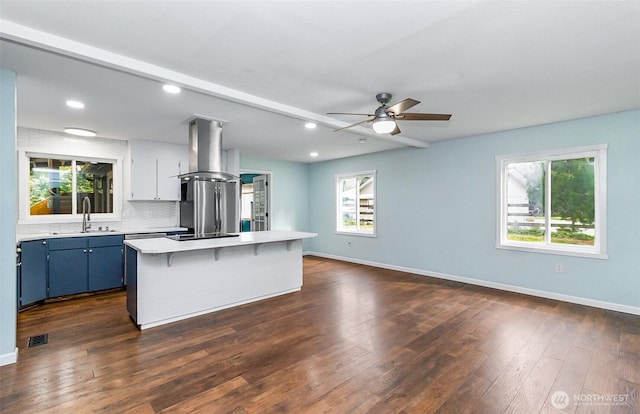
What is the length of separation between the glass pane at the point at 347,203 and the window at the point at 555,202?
3156 millimetres

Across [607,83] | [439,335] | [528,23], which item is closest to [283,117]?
[528,23]

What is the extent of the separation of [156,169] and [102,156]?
2.70ft

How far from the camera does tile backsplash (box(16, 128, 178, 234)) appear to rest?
4.44 metres

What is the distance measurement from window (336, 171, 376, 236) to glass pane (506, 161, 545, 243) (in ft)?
8.45

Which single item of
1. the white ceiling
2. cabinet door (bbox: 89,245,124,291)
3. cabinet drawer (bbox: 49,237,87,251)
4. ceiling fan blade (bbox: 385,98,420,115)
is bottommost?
cabinet door (bbox: 89,245,124,291)

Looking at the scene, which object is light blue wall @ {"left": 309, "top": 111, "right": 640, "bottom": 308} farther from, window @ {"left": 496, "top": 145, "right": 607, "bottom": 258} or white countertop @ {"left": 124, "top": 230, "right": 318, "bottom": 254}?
white countertop @ {"left": 124, "top": 230, "right": 318, "bottom": 254}

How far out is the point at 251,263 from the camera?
13.4 feet

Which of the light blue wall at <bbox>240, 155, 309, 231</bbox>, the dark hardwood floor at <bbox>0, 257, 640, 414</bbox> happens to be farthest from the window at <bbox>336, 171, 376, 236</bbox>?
the dark hardwood floor at <bbox>0, 257, 640, 414</bbox>

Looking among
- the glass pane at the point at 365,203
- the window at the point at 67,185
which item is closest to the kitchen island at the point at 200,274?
the window at the point at 67,185

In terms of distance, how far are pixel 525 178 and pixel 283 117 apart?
3.75 m

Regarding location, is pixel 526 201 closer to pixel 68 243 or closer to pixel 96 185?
pixel 68 243

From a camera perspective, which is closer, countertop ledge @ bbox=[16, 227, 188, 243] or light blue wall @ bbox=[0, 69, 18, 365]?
light blue wall @ bbox=[0, 69, 18, 365]

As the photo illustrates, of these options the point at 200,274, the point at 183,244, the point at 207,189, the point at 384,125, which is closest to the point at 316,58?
the point at 384,125

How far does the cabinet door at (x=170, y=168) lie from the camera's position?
17.6 feet
